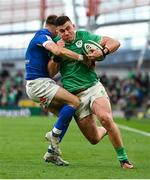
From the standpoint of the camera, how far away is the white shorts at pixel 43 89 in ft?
36.7

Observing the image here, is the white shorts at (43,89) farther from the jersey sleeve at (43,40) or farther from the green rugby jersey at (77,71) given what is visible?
the jersey sleeve at (43,40)

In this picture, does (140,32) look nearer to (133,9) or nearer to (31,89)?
(133,9)

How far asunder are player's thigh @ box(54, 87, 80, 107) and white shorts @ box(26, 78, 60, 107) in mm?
66

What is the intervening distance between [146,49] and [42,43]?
37.5 m

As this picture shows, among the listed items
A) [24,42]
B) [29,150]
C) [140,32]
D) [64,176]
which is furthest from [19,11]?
[64,176]

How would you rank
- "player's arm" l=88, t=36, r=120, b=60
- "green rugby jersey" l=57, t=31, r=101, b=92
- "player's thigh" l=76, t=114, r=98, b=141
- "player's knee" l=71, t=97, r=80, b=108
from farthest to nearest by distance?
"player's thigh" l=76, t=114, r=98, b=141, "green rugby jersey" l=57, t=31, r=101, b=92, "player's knee" l=71, t=97, r=80, b=108, "player's arm" l=88, t=36, r=120, b=60

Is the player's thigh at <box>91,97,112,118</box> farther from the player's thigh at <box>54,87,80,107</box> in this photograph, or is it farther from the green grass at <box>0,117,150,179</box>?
the green grass at <box>0,117,150,179</box>

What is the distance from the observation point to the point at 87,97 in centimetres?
1112

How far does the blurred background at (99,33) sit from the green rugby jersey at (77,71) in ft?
80.9

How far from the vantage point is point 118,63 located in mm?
51219

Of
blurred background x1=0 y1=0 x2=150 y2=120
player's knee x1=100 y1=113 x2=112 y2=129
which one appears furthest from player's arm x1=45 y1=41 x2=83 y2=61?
blurred background x1=0 y1=0 x2=150 y2=120

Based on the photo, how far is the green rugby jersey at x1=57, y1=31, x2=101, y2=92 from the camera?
11094mm

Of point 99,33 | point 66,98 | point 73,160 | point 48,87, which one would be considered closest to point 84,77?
point 66,98

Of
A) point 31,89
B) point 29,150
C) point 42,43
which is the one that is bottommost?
point 29,150
